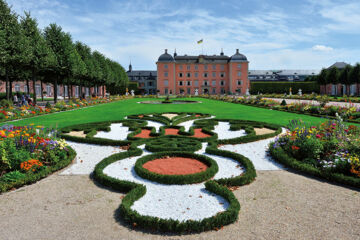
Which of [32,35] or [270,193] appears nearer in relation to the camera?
[270,193]

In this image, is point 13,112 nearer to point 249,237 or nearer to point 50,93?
point 249,237

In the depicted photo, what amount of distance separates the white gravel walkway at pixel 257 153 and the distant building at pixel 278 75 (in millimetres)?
87672

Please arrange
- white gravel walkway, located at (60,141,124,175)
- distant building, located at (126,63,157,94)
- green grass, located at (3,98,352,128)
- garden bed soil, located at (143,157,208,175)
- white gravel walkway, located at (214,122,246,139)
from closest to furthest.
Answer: garden bed soil, located at (143,157,208,175), white gravel walkway, located at (60,141,124,175), white gravel walkway, located at (214,122,246,139), green grass, located at (3,98,352,128), distant building, located at (126,63,157,94)

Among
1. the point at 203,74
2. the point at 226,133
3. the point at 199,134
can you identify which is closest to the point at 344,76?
the point at 203,74

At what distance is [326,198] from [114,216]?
3.72 m

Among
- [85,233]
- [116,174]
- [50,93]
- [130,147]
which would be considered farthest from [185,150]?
[50,93]

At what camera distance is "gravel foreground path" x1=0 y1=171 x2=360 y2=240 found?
3.27 meters

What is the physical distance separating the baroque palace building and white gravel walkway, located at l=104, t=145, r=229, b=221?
66576 mm

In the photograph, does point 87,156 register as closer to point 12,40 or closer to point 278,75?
point 12,40

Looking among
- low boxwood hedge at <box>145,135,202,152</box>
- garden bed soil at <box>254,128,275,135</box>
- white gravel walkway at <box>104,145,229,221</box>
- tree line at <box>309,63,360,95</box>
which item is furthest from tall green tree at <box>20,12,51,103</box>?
tree line at <box>309,63,360,95</box>

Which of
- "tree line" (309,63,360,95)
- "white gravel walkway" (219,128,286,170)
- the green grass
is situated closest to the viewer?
"white gravel walkway" (219,128,286,170)

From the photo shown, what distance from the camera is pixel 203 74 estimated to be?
73.4m

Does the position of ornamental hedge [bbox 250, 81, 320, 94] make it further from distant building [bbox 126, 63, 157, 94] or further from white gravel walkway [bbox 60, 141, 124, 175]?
white gravel walkway [bbox 60, 141, 124, 175]

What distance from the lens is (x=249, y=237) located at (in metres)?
3.18
